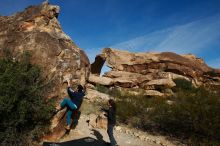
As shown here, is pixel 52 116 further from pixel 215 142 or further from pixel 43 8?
pixel 215 142

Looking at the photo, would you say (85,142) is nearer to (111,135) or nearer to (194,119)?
(111,135)

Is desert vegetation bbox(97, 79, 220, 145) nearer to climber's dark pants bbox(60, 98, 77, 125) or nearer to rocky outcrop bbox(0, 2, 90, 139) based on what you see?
rocky outcrop bbox(0, 2, 90, 139)

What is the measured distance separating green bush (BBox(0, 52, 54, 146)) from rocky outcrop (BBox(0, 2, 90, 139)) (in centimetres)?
50

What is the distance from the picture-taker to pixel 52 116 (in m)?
8.90

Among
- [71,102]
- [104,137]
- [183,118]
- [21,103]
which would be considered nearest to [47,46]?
[71,102]

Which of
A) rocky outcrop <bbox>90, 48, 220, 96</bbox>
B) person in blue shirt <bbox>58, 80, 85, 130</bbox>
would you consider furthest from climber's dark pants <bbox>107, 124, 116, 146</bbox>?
rocky outcrop <bbox>90, 48, 220, 96</bbox>

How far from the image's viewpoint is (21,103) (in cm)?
775

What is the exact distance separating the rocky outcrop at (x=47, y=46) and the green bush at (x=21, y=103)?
50 cm

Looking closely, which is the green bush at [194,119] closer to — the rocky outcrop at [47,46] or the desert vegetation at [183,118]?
the desert vegetation at [183,118]

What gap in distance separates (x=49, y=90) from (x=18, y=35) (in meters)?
2.74

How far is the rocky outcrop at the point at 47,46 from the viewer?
9250 mm

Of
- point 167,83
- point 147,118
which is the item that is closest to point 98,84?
point 167,83

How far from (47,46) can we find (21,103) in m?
2.67

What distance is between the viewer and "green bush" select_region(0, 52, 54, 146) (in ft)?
24.5
